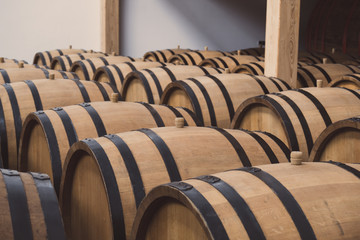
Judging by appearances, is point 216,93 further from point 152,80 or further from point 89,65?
point 89,65

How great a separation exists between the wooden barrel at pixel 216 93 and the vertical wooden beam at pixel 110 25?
649 cm

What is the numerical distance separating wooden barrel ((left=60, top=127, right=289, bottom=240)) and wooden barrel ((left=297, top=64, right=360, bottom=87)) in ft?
10.6

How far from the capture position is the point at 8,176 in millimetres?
2475

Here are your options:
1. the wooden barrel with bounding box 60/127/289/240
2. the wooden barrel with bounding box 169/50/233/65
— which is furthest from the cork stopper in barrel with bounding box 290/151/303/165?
the wooden barrel with bounding box 169/50/233/65

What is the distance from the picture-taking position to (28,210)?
90.1 inches

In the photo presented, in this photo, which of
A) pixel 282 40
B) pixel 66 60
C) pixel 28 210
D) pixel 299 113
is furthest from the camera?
pixel 66 60

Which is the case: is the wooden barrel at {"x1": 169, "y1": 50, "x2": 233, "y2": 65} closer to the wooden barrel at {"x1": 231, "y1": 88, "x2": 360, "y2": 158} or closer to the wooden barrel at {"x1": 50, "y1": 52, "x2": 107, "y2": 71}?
the wooden barrel at {"x1": 50, "y1": 52, "x2": 107, "y2": 71}

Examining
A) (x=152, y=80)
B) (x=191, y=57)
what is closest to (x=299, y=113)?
(x=152, y=80)

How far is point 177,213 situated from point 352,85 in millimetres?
3627

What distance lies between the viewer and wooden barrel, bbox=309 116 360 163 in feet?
10.8

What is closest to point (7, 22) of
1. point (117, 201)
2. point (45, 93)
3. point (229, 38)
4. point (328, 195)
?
point (229, 38)

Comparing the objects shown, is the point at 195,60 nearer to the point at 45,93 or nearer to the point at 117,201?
the point at 45,93

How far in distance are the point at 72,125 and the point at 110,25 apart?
317 inches

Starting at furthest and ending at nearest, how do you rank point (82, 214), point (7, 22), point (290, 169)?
point (7, 22), point (82, 214), point (290, 169)
